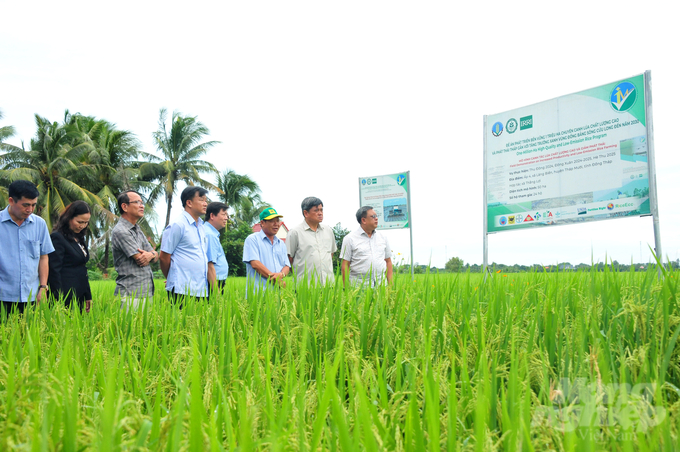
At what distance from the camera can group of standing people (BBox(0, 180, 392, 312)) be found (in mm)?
3654

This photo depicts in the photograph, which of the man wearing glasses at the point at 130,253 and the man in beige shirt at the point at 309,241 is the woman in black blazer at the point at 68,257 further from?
the man in beige shirt at the point at 309,241

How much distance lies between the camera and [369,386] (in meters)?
1.39

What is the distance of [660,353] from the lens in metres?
1.40

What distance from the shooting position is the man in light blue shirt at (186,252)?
4055mm

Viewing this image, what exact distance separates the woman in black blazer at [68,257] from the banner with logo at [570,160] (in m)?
6.12

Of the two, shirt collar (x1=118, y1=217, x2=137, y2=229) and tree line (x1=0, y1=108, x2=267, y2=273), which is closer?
shirt collar (x1=118, y1=217, x2=137, y2=229)

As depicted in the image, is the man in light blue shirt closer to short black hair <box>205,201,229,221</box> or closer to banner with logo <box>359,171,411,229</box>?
short black hair <box>205,201,229,221</box>

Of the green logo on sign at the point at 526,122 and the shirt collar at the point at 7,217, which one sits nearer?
the shirt collar at the point at 7,217

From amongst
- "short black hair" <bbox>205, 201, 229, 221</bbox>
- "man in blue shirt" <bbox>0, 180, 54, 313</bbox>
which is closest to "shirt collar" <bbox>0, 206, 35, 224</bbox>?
"man in blue shirt" <bbox>0, 180, 54, 313</bbox>

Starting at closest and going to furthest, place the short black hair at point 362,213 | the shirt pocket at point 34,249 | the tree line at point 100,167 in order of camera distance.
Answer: the shirt pocket at point 34,249, the short black hair at point 362,213, the tree line at point 100,167

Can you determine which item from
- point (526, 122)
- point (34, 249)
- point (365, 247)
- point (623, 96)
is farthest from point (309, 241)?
point (623, 96)

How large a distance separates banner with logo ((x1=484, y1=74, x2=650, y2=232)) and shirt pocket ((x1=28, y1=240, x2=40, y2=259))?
6431 mm

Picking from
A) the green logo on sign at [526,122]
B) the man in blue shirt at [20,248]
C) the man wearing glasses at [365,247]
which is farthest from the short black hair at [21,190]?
the green logo on sign at [526,122]

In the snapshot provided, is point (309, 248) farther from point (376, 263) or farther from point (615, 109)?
point (615, 109)
